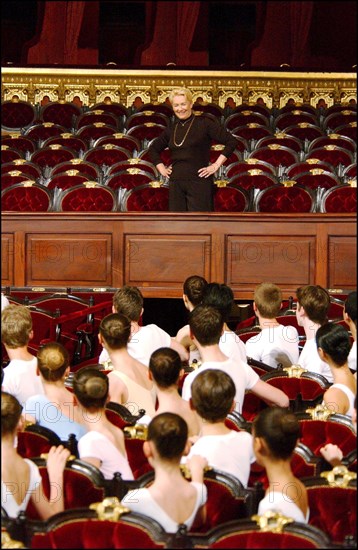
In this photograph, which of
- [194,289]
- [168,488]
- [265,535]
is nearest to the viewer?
[265,535]

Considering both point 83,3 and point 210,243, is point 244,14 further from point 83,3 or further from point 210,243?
point 210,243

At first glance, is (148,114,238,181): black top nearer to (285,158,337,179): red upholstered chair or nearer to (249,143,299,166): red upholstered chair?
(285,158,337,179): red upholstered chair

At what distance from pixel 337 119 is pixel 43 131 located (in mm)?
2526

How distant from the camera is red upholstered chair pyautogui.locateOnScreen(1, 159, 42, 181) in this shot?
260 inches

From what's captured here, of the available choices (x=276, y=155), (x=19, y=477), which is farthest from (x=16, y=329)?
(x=276, y=155)

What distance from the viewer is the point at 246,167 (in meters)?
6.59

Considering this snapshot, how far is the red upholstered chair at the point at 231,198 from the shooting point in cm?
578

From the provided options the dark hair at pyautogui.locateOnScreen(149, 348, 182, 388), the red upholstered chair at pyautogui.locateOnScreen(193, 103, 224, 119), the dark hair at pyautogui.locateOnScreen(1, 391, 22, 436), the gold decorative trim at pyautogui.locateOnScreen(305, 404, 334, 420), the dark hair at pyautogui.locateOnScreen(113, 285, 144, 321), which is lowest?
the gold decorative trim at pyautogui.locateOnScreen(305, 404, 334, 420)

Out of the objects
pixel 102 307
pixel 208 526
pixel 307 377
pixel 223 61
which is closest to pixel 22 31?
pixel 223 61

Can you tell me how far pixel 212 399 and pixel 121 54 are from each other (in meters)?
8.34

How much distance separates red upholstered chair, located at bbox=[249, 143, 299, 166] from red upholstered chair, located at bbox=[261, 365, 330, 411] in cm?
400

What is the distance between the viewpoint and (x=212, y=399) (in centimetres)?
240

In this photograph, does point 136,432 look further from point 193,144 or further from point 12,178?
point 12,178

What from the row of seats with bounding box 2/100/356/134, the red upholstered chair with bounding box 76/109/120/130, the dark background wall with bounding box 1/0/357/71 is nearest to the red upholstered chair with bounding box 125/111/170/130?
the row of seats with bounding box 2/100/356/134
